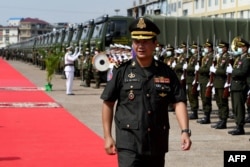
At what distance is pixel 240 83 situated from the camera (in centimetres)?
1066

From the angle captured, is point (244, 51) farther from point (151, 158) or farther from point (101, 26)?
point (101, 26)

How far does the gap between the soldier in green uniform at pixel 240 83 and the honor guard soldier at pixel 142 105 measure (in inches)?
241

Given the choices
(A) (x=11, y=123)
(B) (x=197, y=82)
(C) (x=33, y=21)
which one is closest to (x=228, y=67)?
(B) (x=197, y=82)

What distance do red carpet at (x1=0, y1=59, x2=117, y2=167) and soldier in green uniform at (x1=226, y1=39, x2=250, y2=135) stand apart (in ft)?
8.41

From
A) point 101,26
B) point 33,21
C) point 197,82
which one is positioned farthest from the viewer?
point 33,21

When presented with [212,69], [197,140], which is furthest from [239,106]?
[212,69]

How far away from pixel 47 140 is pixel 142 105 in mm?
5557

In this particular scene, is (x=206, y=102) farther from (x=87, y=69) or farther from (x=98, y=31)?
(x=98, y=31)

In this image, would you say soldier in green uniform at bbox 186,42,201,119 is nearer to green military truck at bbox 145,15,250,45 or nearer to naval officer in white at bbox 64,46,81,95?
naval officer in white at bbox 64,46,81,95

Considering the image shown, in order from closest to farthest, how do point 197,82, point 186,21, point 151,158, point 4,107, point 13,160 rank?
point 151,158 < point 13,160 < point 197,82 < point 4,107 < point 186,21

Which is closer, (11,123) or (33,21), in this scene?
(11,123)

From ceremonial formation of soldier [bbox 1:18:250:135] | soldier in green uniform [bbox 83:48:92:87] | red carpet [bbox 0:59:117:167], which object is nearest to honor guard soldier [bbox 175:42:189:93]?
ceremonial formation of soldier [bbox 1:18:250:135]

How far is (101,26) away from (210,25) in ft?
15.3

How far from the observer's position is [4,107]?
1520 centimetres
